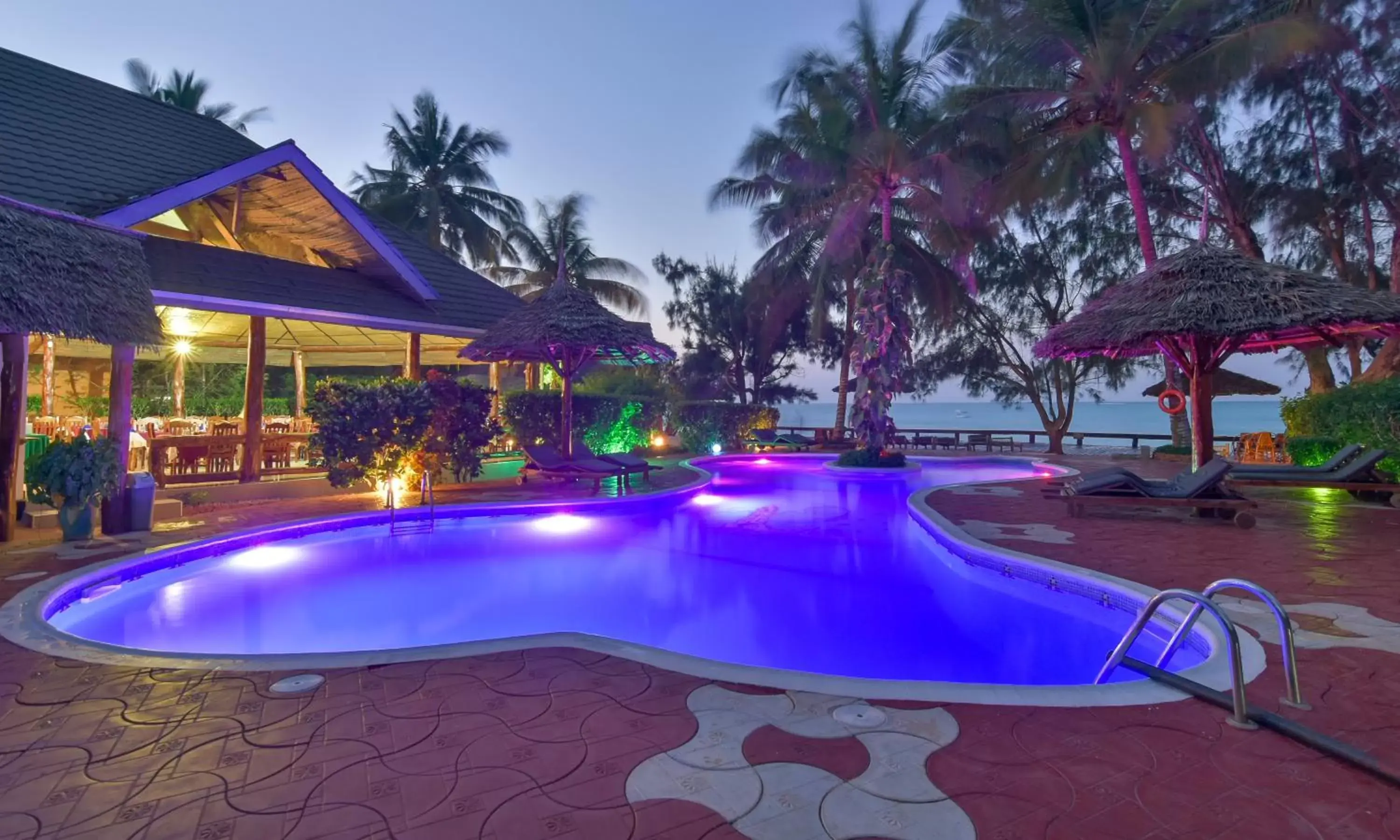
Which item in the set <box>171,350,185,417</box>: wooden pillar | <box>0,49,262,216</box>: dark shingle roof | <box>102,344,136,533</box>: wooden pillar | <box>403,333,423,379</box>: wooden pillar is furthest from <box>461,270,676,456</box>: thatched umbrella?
<box>171,350,185,417</box>: wooden pillar

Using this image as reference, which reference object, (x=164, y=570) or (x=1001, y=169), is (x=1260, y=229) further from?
(x=164, y=570)

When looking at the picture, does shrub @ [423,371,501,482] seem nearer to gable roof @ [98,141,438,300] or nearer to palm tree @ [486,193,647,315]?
gable roof @ [98,141,438,300]

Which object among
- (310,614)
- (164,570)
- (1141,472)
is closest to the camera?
(310,614)

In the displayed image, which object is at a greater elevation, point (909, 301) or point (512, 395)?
point (909, 301)

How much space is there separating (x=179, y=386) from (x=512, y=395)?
8034mm

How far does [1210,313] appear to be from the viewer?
880 cm

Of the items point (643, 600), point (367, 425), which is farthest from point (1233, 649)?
point (367, 425)

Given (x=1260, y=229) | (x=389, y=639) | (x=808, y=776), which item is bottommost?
(x=389, y=639)

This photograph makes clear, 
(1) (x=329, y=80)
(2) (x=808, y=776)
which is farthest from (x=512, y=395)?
(1) (x=329, y=80)

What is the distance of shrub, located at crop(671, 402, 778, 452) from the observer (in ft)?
70.6

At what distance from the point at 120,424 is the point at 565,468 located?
20.1 ft

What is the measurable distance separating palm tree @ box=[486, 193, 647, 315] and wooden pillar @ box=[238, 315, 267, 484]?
16.8 meters

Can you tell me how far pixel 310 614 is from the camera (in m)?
6.18

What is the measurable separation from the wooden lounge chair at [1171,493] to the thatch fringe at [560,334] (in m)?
7.49
